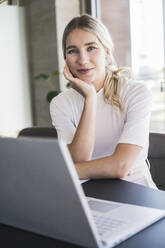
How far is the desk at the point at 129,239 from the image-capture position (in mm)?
811

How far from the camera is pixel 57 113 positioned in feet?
6.16

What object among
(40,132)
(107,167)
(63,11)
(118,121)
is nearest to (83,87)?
(118,121)

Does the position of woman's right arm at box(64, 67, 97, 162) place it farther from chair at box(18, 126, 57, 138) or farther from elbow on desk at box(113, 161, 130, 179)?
chair at box(18, 126, 57, 138)

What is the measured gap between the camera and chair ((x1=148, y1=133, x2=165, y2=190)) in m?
1.98

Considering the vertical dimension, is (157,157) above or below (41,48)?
below

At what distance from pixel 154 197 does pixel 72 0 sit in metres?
4.46

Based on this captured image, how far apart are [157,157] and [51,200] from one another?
1354mm

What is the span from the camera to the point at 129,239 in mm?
825

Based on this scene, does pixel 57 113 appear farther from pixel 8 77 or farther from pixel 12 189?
pixel 8 77

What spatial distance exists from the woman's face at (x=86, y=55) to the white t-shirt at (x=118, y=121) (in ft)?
0.30

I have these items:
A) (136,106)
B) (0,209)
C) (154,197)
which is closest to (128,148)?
(136,106)

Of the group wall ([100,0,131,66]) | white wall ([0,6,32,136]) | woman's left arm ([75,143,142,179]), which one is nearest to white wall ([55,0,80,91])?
wall ([100,0,131,66])

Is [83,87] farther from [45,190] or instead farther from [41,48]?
[41,48]

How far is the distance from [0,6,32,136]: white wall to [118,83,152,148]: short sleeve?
422 cm
